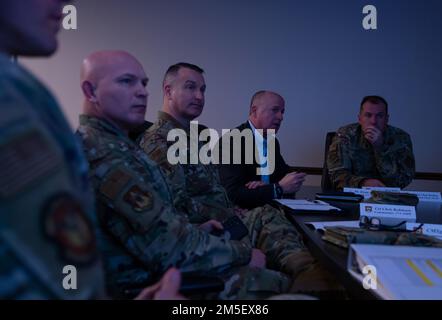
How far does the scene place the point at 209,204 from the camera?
170 cm

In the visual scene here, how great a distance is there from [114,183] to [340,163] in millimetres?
1803

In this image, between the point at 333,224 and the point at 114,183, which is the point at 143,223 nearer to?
the point at 114,183

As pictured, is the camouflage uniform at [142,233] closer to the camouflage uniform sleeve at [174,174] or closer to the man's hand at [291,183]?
the camouflage uniform sleeve at [174,174]

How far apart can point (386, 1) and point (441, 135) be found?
1328 mm

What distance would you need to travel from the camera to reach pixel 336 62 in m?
3.44

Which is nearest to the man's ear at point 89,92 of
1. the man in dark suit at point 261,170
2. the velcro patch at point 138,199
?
the velcro patch at point 138,199

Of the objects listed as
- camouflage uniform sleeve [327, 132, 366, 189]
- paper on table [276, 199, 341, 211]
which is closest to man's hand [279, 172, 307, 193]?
paper on table [276, 199, 341, 211]

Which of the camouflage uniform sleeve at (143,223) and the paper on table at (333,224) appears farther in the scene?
the paper on table at (333,224)

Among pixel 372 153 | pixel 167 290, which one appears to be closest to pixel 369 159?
pixel 372 153

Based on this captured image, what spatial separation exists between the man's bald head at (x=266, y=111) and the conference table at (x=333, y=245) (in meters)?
0.82

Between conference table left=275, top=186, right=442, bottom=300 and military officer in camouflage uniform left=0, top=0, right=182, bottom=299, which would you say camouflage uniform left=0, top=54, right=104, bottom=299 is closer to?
military officer in camouflage uniform left=0, top=0, right=182, bottom=299

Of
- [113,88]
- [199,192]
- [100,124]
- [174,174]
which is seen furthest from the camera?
[199,192]

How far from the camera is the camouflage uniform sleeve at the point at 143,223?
0.92 metres
